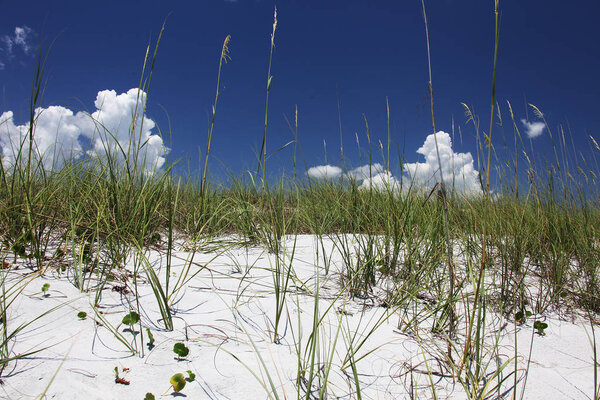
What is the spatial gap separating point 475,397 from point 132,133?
2049 mm

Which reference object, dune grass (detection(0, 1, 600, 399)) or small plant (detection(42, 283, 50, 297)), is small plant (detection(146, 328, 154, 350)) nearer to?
dune grass (detection(0, 1, 600, 399))

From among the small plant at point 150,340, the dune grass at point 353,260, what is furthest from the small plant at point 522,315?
the small plant at point 150,340

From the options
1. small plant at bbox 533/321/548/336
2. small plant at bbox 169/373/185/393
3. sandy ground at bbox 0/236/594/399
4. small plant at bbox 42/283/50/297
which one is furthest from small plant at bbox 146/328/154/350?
small plant at bbox 533/321/548/336

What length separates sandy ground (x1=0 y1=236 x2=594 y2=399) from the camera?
905 mm

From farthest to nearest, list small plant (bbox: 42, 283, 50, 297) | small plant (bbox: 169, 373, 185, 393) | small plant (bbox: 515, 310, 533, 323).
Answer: small plant (bbox: 515, 310, 533, 323) < small plant (bbox: 42, 283, 50, 297) < small plant (bbox: 169, 373, 185, 393)

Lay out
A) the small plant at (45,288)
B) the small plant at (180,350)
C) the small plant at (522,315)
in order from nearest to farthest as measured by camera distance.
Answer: the small plant at (180,350) < the small plant at (45,288) < the small plant at (522,315)

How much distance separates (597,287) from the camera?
1769 millimetres

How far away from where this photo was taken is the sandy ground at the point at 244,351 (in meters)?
0.91

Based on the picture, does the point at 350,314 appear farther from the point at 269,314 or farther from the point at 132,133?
the point at 132,133

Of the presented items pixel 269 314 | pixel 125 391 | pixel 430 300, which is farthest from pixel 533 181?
pixel 125 391

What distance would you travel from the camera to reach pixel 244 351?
1.09 m

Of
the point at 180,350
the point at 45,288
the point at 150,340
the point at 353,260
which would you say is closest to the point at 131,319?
the point at 150,340

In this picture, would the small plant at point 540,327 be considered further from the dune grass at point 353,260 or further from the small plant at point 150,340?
the small plant at point 150,340

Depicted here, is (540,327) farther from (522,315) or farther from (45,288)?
(45,288)
